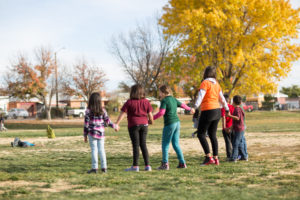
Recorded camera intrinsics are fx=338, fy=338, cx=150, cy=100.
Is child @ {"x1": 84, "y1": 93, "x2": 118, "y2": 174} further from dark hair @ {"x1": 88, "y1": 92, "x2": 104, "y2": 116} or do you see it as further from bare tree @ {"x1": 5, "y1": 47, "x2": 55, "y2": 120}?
bare tree @ {"x1": 5, "y1": 47, "x2": 55, "y2": 120}

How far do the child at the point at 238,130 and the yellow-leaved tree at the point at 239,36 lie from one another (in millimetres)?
14346

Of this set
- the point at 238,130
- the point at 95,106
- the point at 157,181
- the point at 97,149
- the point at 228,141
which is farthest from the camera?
the point at 228,141

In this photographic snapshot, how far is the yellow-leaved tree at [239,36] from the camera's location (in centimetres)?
2119

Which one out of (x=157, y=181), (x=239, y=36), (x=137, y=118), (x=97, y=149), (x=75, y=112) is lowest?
(x=157, y=181)

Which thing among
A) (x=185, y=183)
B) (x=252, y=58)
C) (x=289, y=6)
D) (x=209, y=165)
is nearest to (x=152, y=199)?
(x=185, y=183)

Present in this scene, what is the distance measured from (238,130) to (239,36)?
15.5 m

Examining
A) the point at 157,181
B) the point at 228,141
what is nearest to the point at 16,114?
the point at 228,141

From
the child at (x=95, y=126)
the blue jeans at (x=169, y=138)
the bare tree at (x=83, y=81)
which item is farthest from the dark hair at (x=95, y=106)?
the bare tree at (x=83, y=81)

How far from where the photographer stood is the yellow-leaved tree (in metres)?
21.2

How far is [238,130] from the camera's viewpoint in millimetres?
A: 7395

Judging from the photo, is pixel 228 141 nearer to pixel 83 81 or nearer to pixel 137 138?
pixel 137 138

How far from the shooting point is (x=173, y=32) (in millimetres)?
22875

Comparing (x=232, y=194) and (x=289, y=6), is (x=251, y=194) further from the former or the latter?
(x=289, y=6)

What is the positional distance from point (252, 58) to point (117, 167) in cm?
1675
